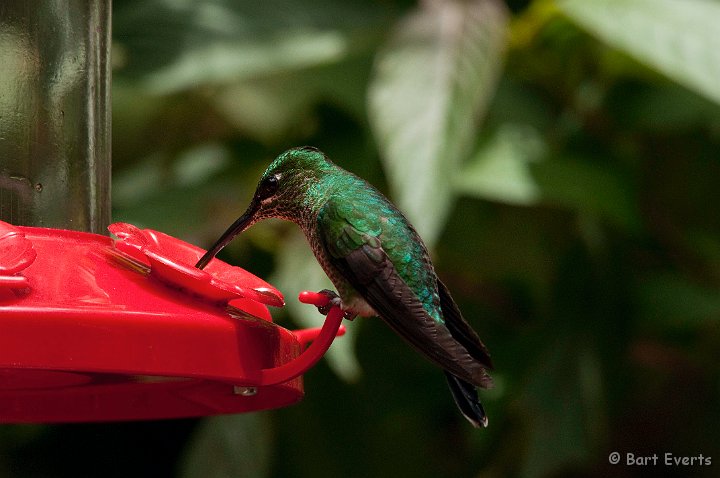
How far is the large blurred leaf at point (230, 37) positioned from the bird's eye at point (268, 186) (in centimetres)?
149

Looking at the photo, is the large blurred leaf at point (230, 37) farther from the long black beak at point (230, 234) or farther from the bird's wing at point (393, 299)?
the bird's wing at point (393, 299)

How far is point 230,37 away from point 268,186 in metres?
1.73

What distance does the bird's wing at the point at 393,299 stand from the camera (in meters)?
2.22

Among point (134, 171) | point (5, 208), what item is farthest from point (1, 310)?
point (134, 171)

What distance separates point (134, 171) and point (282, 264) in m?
1.44

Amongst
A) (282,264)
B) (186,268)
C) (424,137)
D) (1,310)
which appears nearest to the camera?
(1,310)

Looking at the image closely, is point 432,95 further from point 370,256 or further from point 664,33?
point 370,256

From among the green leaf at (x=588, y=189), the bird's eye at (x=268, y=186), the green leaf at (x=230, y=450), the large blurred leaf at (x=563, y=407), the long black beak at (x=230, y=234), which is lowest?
the green leaf at (x=230, y=450)

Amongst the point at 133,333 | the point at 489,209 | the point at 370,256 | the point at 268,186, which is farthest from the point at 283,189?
the point at 489,209

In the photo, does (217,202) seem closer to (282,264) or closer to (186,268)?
(282,264)

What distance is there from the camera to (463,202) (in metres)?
4.15

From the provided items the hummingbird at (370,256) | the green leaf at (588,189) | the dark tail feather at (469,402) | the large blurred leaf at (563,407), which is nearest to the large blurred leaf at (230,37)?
the green leaf at (588,189)

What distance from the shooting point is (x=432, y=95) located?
11.2 ft

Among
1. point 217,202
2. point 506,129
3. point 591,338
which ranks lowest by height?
point 591,338
